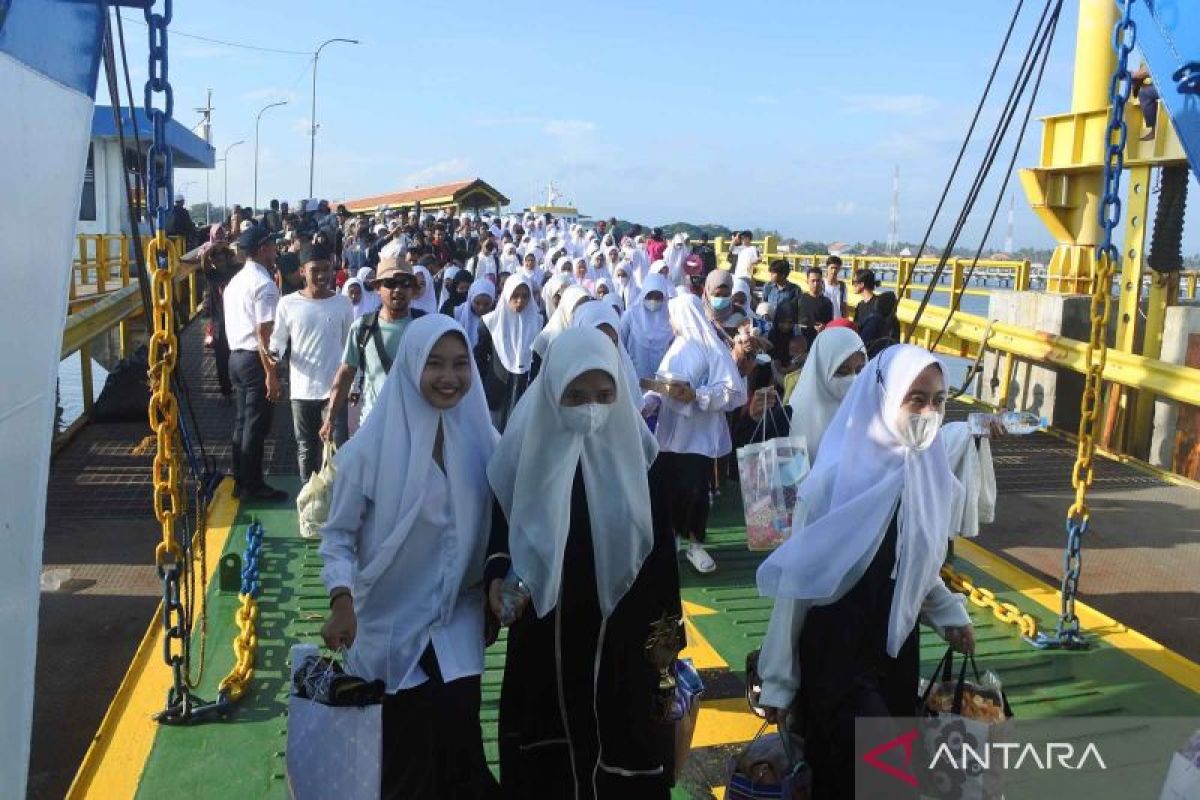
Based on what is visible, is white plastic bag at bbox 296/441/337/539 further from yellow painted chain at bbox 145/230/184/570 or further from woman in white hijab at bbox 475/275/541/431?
woman in white hijab at bbox 475/275/541/431

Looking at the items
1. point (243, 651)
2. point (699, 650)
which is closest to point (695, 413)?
point (699, 650)

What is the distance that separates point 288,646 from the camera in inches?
196

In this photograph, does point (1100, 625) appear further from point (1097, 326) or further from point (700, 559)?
point (700, 559)

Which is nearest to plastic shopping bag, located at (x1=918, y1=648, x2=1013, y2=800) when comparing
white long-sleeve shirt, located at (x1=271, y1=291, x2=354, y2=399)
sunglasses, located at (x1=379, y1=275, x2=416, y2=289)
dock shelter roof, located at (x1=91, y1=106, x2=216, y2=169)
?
sunglasses, located at (x1=379, y1=275, x2=416, y2=289)

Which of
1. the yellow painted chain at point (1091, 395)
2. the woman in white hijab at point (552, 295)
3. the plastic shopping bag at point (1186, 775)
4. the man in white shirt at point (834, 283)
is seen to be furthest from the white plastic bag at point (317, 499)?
the man in white shirt at point (834, 283)

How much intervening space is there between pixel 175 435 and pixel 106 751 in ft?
4.06

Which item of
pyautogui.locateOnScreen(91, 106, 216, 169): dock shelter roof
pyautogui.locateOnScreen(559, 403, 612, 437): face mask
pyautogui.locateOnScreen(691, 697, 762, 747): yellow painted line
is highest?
pyautogui.locateOnScreen(91, 106, 216, 169): dock shelter roof

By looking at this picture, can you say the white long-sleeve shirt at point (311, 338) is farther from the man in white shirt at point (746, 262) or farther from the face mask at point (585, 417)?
the man in white shirt at point (746, 262)

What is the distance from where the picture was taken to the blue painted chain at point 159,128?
3670 millimetres

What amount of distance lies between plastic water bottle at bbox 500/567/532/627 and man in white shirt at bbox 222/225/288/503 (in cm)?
455

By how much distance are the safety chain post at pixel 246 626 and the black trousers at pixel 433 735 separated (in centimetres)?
164

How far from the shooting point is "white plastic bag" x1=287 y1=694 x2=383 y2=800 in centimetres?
267

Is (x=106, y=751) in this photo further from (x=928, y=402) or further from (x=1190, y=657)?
(x=1190, y=657)

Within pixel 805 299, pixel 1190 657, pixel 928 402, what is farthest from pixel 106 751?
pixel 805 299
